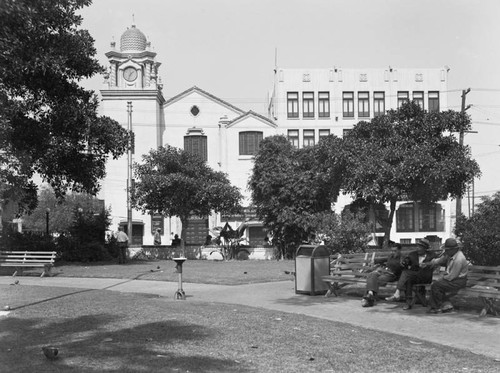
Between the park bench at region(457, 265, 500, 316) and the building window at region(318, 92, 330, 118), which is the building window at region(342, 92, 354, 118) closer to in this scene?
the building window at region(318, 92, 330, 118)

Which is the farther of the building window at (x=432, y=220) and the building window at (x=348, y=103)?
the building window at (x=348, y=103)

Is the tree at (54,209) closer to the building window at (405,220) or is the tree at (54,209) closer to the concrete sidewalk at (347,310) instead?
the building window at (405,220)

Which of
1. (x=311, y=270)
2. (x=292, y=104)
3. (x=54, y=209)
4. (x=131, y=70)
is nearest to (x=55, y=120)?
(x=311, y=270)

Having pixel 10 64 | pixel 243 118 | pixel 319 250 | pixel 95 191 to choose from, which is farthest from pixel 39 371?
pixel 243 118

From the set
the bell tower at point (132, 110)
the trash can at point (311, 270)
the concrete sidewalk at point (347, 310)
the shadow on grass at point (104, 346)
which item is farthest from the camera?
the bell tower at point (132, 110)

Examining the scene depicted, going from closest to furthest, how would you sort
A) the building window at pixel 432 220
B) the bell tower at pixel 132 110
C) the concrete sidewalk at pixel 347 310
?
the concrete sidewalk at pixel 347 310
the bell tower at pixel 132 110
the building window at pixel 432 220

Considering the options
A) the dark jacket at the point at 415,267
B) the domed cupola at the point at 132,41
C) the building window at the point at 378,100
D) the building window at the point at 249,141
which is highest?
the domed cupola at the point at 132,41

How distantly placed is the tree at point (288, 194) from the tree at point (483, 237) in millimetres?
16140

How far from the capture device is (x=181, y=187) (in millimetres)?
32156

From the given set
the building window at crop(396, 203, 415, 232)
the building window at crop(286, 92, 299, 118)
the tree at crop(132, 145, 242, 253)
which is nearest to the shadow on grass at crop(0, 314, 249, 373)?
the tree at crop(132, 145, 242, 253)

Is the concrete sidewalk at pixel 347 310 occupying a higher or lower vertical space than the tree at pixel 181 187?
lower

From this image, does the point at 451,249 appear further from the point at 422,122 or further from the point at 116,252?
the point at 116,252

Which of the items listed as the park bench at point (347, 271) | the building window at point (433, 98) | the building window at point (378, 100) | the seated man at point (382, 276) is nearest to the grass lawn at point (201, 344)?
the seated man at point (382, 276)

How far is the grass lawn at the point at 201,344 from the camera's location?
6496 millimetres
